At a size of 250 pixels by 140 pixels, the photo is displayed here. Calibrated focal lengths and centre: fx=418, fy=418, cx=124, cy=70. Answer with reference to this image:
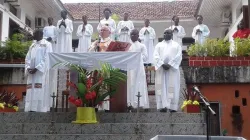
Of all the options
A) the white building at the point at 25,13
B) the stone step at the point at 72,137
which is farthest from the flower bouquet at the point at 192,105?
the white building at the point at 25,13

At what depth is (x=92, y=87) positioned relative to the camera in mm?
7930

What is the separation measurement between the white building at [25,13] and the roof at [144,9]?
2097 mm

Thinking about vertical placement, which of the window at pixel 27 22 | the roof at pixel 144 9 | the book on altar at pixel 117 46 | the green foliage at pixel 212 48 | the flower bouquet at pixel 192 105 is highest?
the roof at pixel 144 9

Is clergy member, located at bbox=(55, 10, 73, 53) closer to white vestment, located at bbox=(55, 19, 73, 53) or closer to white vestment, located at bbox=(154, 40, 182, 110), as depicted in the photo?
white vestment, located at bbox=(55, 19, 73, 53)

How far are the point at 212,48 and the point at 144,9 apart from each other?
1185 cm

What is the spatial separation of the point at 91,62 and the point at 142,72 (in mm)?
1129

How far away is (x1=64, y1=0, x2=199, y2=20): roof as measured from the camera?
21422 mm

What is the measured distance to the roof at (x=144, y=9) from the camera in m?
21.4

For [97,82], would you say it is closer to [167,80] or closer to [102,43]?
[102,43]

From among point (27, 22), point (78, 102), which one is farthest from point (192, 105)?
point (27, 22)

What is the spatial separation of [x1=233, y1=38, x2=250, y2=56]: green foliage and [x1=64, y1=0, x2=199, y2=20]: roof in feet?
30.3

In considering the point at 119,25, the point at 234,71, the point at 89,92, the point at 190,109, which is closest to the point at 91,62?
the point at 89,92

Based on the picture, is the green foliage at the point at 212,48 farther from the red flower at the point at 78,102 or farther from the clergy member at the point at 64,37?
the clergy member at the point at 64,37

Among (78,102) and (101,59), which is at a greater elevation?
(101,59)
